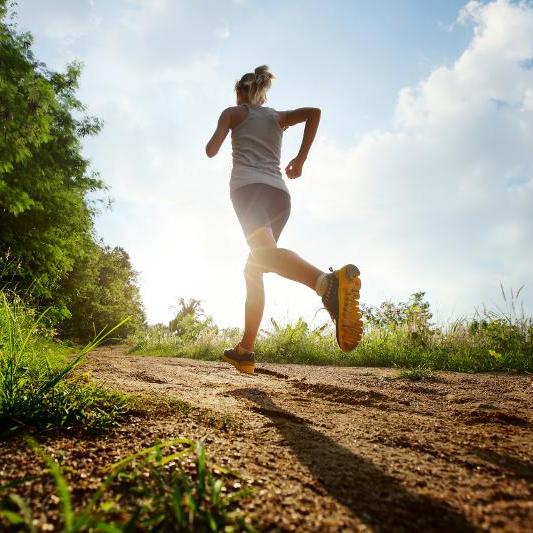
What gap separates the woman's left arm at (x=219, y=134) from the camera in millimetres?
2768

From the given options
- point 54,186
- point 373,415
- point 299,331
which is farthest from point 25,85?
point 373,415

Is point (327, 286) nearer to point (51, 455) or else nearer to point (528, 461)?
point (528, 461)

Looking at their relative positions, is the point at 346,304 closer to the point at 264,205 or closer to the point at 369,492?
the point at 264,205

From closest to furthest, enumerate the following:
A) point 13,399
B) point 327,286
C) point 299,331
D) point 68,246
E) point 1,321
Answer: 1. point 13,399
2. point 327,286
3. point 1,321
4. point 299,331
5. point 68,246

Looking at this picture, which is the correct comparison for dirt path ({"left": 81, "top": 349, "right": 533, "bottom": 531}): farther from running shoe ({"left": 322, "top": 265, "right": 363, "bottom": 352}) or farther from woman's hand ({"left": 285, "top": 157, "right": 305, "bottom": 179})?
woman's hand ({"left": 285, "top": 157, "right": 305, "bottom": 179})

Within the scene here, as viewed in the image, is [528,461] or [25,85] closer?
[528,461]

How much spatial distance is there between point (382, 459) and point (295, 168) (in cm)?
245

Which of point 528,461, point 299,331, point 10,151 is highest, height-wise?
point 10,151

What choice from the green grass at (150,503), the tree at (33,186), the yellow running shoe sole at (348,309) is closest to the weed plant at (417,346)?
the yellow running shoe sole at (348,309)

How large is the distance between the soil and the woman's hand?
6.18ft

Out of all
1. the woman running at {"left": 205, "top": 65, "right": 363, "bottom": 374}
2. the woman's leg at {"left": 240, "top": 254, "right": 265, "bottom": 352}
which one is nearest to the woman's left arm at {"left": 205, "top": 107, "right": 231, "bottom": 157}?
the woman running at {"left": 205, "top": 65, "right": 363, "bottom": 374}

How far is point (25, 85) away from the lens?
10180mm

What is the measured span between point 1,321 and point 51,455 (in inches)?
79.0

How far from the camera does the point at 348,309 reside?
215 centimetres
